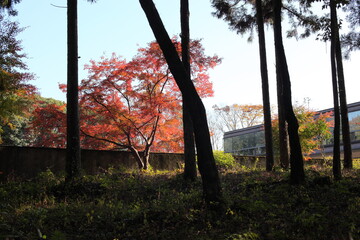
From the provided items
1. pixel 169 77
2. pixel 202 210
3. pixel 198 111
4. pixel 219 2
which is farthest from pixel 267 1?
pixel 202 210

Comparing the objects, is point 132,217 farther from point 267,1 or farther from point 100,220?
point 267,1

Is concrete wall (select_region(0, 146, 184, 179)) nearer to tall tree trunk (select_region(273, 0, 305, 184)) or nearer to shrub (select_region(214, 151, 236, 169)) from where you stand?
shrub (select_region(214, 151, 236, 169))

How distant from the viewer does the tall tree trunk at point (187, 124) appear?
9822mm

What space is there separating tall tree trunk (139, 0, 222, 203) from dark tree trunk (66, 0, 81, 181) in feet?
13.2

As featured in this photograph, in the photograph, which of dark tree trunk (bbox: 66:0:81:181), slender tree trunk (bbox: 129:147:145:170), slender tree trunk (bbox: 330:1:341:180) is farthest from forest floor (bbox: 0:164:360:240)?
slender tree trunk (bbox: 129:147:145:170)

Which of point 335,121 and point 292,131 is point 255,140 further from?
point 292,131

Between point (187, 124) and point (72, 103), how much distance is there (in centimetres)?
368

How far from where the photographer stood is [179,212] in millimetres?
5918

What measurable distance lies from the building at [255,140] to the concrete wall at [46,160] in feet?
55.2

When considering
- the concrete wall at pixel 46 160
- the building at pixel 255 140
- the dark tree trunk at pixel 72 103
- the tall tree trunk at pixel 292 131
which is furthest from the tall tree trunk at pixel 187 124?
the building at pixel 255 140

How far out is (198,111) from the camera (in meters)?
6.13

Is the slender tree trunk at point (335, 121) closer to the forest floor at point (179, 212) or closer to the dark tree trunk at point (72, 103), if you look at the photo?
the forest floor at point (179, 212)

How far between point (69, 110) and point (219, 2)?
8.38 metres

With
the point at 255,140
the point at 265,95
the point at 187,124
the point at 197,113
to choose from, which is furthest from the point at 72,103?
the point at 255,140
